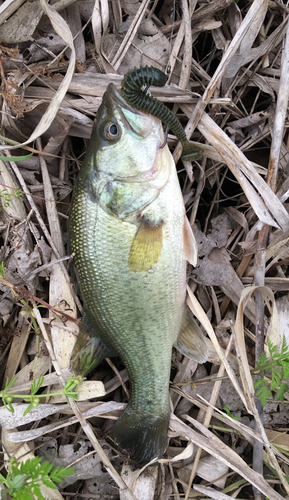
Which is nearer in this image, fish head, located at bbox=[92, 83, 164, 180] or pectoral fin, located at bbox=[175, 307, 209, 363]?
fish head, located at bbox=[92, 83, 164, 180]

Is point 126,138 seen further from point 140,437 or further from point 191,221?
point 140,437

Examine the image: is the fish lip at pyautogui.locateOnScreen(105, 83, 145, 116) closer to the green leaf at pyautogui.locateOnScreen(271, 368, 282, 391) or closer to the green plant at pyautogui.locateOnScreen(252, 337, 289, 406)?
the green plant at pyautogui.locateOnScreen(252, 337, 289, 406)

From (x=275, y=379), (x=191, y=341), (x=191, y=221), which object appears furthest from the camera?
(x=191, y=221)

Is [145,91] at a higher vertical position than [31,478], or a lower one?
higher

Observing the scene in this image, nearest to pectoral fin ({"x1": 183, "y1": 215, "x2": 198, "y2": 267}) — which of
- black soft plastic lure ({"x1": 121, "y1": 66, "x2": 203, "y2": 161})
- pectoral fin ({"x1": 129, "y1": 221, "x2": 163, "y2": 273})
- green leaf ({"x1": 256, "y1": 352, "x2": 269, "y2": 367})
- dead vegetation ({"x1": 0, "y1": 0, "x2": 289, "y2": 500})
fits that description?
pectoral fin ({"x1": 129, "y1": 221, "x2": 163, "y2": 273})

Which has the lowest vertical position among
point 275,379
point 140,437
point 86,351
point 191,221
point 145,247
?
point 140,437

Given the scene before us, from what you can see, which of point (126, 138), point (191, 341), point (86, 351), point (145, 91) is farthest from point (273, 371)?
point (145, 91)
